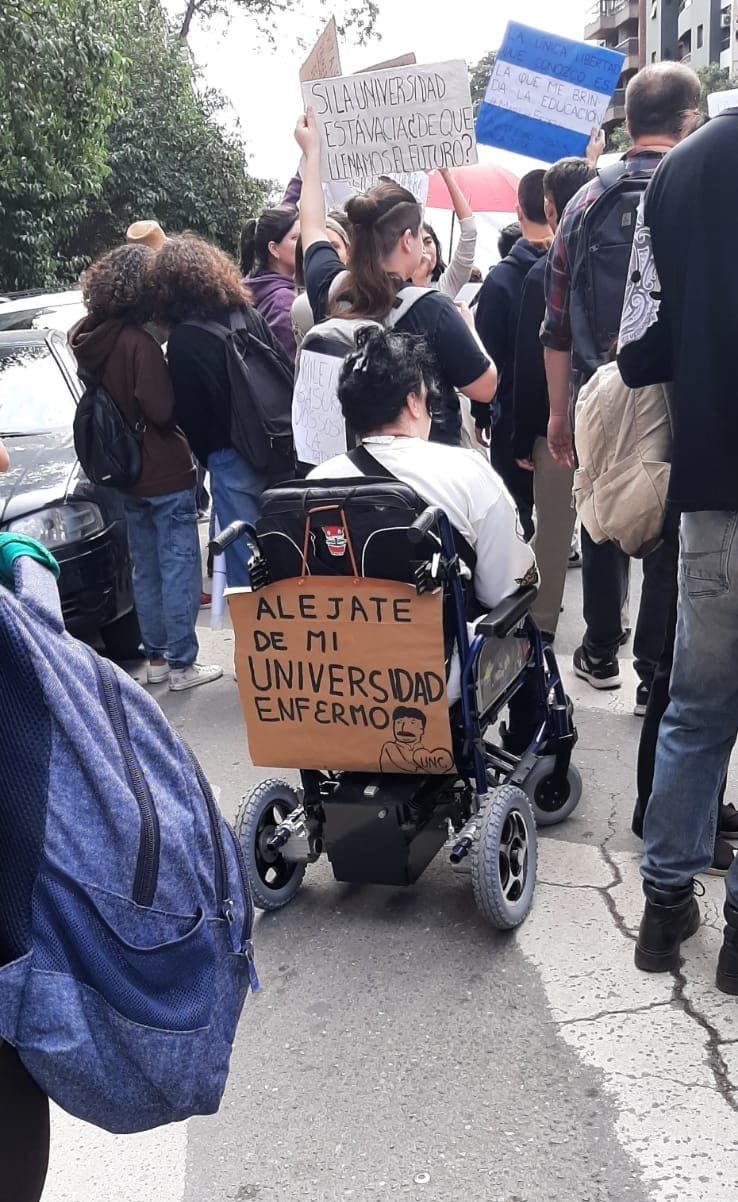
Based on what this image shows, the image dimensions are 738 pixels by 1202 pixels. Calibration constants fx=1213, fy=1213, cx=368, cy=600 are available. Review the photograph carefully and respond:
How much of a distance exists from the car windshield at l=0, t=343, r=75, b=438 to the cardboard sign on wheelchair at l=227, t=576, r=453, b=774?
300 cm

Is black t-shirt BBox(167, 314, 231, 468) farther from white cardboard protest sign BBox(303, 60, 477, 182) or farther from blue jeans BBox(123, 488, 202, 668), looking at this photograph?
white cardboard protest sign BBox(303, 60, 477, 182)

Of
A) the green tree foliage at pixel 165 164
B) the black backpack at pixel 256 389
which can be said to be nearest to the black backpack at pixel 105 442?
the black backpack at pixel 256 389

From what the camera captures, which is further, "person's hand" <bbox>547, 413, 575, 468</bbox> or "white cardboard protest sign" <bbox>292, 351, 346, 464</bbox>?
"person's hand" <bbox>547, 413, 575, 468</bbox>

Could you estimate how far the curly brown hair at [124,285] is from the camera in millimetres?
4992

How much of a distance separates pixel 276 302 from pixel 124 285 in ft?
2.69

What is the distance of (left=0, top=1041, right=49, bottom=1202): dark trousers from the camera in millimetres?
1483

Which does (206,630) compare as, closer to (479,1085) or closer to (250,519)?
(250,519)

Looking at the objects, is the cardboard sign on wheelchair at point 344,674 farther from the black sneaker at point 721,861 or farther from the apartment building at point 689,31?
the apartment building at point 689,31

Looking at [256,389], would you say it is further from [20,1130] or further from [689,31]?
[689,31]

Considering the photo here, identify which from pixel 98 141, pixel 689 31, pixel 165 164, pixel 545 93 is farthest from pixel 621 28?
pixel 545 93

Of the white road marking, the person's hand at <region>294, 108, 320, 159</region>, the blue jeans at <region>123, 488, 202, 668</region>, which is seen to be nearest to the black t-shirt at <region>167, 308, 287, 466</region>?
the blue jeans at <region>123, 488, 202, 668</region>

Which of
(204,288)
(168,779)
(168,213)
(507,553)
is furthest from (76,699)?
(168,213)

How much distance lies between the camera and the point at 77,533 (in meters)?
5.18

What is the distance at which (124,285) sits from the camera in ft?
16.4
